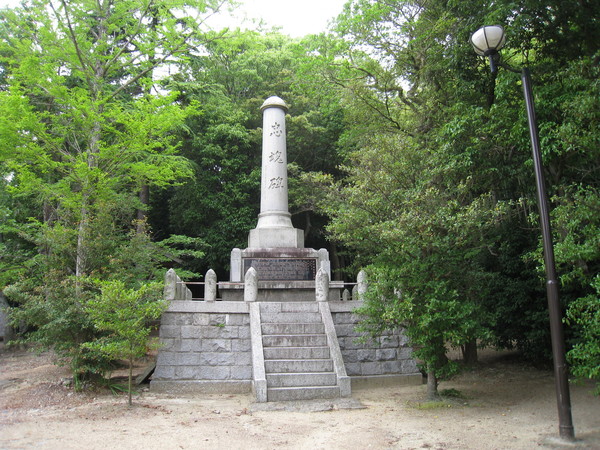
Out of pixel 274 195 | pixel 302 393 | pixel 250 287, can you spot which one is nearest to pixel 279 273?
pixel 250 287

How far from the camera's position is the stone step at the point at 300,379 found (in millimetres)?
8703

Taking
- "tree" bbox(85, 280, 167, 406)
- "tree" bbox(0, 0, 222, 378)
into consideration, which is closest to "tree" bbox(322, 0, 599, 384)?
"tree" bbox(85, 280, 167, 406)

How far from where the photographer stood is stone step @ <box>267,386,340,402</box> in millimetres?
8422

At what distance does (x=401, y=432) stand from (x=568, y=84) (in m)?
6.15

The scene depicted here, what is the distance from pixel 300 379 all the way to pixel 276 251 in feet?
15.2

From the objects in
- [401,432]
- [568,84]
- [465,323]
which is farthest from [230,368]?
[568,84]

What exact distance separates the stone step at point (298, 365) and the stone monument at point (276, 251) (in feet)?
10.6

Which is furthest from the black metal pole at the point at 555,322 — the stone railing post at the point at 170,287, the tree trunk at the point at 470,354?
the stone railing post at the point at 170,287

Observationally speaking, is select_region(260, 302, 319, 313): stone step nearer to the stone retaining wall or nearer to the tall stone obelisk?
the stone retaining wall

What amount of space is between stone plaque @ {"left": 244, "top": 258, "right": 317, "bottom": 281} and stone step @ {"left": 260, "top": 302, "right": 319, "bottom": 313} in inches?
72.4

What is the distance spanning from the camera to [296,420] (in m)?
7.18

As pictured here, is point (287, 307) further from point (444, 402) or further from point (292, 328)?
point (444, 402)

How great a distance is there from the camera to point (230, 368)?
977 centimetres

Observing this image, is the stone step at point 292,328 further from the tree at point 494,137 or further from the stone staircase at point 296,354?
the tree at point 494,137
